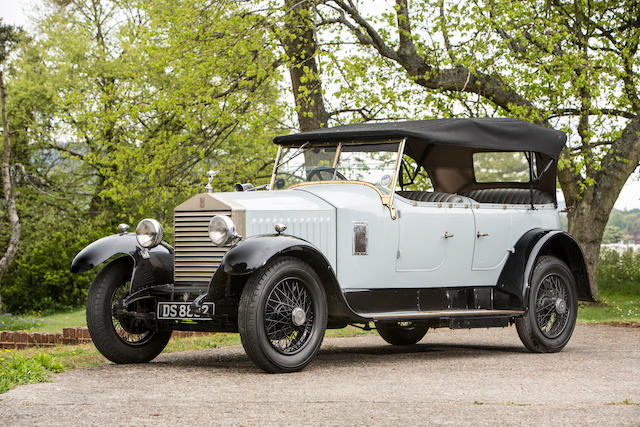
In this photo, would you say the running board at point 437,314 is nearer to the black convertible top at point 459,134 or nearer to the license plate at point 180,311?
the license plate at point 180,311

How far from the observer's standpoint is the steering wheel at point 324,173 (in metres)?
8.53

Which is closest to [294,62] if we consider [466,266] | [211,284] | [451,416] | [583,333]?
[583,333]

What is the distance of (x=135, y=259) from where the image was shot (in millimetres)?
7863

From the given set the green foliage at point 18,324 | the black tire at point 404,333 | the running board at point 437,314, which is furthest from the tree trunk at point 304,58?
the running board at point 437,314

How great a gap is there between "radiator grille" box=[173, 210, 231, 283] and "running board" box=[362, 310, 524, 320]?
136 cm

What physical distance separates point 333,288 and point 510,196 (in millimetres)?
3270

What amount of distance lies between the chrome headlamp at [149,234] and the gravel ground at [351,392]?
1065 millimetres

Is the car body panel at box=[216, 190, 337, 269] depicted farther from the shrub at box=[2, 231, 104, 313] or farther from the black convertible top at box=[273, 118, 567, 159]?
the shrub at box=[2, 231, 104, 313]

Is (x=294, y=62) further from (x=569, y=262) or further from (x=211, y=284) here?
(x=211, y=284)

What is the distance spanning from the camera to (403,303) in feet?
27.2

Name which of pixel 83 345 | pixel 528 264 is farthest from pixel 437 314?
pixel 83 345

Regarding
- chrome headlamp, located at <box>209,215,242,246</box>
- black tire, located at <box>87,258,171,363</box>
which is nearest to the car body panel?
chrome headlamp, located at <box>209,215,242,246</box>

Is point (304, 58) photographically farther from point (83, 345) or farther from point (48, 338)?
point (83, 345)

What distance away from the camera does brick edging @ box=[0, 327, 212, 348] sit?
11.1 m
